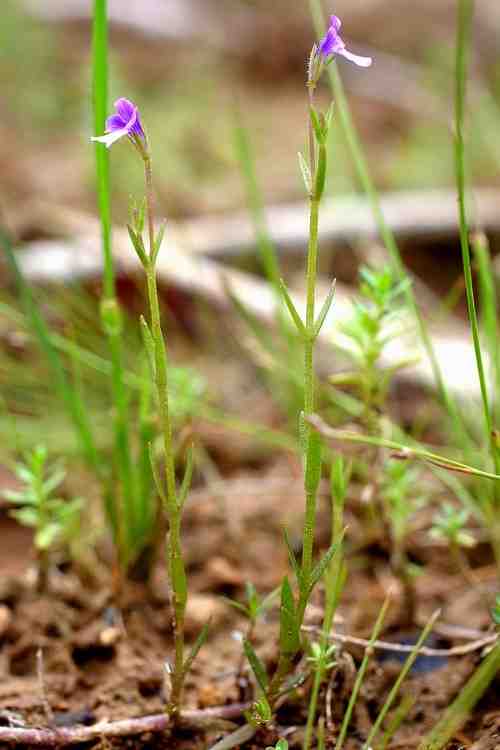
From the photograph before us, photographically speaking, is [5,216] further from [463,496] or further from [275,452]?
[463,496]

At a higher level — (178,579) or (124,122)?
(124,122)

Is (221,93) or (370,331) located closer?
(370,331)

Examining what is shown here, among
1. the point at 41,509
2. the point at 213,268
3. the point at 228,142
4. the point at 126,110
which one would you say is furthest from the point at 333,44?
the point at 228,142

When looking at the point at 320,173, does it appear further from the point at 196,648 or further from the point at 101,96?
the point at 196,648

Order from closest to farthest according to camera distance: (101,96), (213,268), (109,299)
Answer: (101,96) → (109,299) → (213,268)

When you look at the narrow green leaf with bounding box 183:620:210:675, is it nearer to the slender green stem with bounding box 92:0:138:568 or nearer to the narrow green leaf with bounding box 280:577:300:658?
the narrow green leaf with bounding box 280:577:300:658

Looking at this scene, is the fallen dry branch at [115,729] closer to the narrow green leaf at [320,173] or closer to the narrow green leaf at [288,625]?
the narrow green leaf at [288,625]

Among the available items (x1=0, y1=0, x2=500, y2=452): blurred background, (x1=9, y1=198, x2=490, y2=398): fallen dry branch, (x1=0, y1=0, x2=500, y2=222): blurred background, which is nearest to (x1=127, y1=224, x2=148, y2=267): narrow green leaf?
(x1=0, y1=0, x2=500, y2=452): blurred background
